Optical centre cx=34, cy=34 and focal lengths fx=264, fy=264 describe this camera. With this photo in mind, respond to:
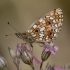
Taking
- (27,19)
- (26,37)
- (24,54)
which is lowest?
(24,54)

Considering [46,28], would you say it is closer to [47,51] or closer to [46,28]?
[46,28]

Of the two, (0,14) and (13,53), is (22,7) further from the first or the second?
(13,53)

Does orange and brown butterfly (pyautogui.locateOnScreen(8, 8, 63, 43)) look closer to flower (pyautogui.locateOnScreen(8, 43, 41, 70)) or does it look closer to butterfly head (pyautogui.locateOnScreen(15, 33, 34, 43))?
butterfly head (pyautogui.locateOnScreen(15, 33, 34, 43))

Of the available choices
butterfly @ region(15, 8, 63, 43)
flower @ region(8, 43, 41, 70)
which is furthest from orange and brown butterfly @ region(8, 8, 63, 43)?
flower @ region(8, 43, 41, 70)

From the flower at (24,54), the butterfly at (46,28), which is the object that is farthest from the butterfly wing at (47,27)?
the flower at (24,54)

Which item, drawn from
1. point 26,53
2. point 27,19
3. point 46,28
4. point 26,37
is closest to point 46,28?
point 46,28

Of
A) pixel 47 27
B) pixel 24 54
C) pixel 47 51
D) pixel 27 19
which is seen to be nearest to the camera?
pixel 24 54

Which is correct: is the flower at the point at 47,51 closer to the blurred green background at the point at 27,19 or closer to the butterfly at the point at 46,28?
the butterfly at the point at 46,28
